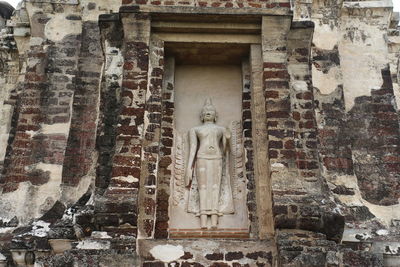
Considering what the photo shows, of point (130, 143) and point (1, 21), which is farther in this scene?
point (1, 21)

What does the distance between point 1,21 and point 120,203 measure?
19.0 ft

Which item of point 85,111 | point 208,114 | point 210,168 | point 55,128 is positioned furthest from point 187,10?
point 55,128

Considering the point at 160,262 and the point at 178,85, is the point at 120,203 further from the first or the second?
the point at 178,85

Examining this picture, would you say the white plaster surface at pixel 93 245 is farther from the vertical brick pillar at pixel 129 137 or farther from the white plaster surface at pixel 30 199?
the white plaster surface at pixel 30 199

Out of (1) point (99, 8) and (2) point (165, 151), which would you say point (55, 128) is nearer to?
(2) point (165, 151)

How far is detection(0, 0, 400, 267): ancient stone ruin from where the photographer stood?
6.33 metres

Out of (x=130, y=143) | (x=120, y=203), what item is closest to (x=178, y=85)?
(x=130, y=143)

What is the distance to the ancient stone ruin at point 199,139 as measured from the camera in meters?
6.33

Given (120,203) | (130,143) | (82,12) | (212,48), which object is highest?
(82,12)

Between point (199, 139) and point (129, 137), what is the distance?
1.05 metres

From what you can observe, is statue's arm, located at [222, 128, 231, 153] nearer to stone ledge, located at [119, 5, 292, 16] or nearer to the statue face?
the statue face

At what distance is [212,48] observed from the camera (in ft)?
25.1

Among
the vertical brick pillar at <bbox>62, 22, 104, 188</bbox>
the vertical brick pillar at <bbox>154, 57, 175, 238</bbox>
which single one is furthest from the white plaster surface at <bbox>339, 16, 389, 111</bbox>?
the vertical brick pillar at <bbox>62, 22, 104, 188</bbox>

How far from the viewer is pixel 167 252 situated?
631cm
